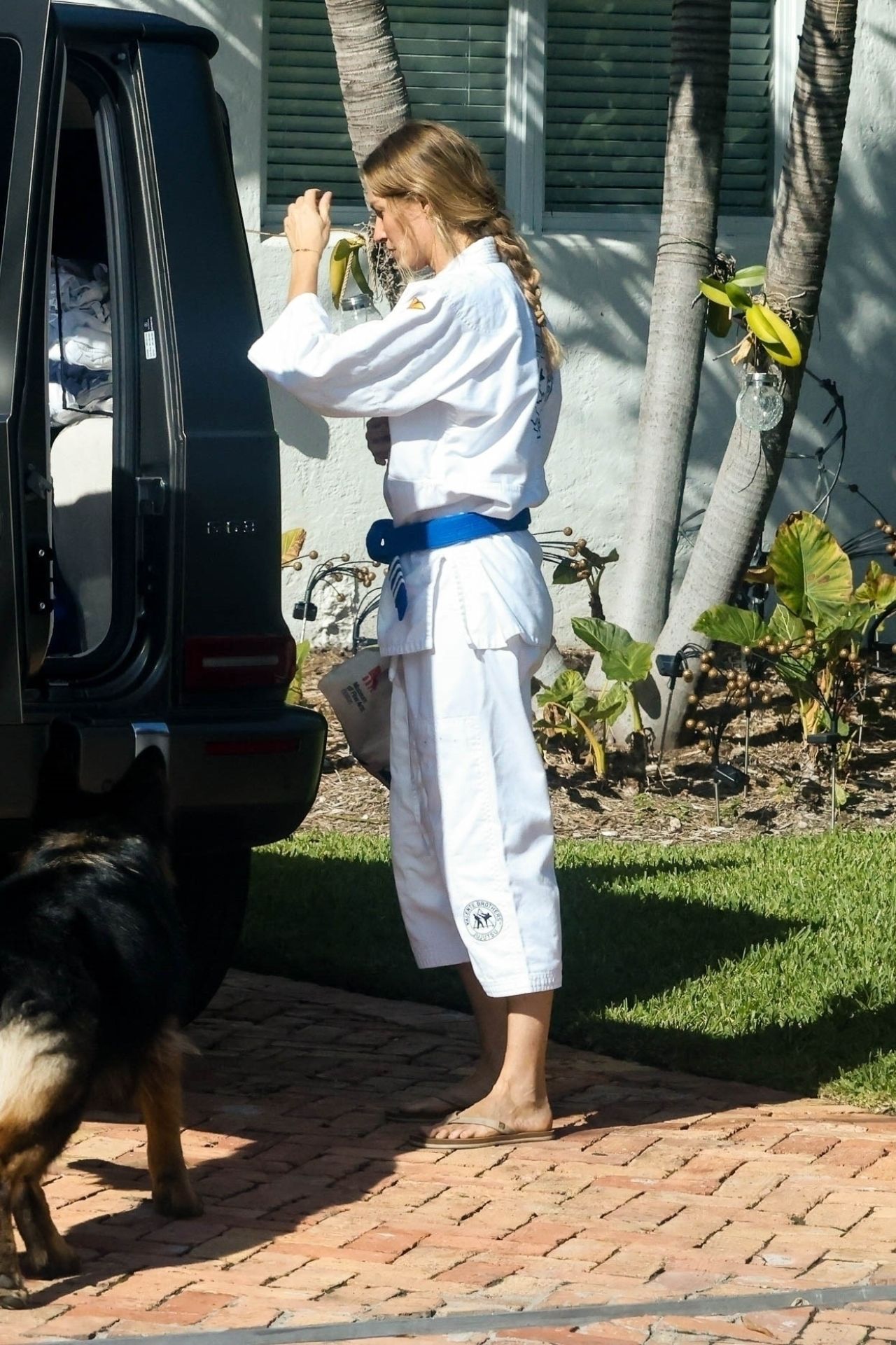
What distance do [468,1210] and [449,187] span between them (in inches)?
84.7

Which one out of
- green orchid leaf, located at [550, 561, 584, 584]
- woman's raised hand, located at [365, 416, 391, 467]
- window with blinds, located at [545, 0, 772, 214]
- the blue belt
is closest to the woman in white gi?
the blue belt

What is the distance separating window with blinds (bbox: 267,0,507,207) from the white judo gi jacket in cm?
619

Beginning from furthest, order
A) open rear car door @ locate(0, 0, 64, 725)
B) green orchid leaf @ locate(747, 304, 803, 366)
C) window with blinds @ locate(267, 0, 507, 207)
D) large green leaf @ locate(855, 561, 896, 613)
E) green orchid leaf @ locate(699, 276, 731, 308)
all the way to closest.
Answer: window with blinds @ locate(267, 0, 507, 207) → large green leaf @ locate(855, 561, 896, 613) → green orchid leaf @ locate(699, 276, 731, 308) → green orchid leaf @ locate(747, 304, 803, 366) → open rear car door @ locate(0, 0, 64, 725)

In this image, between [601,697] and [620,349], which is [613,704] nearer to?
[601,697]

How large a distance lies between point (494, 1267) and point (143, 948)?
0.87 metres

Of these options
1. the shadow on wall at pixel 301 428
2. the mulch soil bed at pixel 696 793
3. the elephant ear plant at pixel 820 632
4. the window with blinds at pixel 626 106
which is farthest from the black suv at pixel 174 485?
the window with blinds at pixel 626 106

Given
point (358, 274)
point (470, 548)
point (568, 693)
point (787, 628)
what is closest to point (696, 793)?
point (568, 693)

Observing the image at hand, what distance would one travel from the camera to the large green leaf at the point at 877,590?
27.1ft

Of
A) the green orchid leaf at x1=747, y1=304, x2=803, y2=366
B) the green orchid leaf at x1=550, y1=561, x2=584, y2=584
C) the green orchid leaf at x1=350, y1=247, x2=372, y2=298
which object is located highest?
the green orchid leaf at x1=350, y1=247, x2=372, y2=298

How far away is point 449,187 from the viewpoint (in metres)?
4.07

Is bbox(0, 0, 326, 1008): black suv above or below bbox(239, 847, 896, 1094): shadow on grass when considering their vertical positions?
above

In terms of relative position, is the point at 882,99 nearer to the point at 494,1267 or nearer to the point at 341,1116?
the point at 341,1116

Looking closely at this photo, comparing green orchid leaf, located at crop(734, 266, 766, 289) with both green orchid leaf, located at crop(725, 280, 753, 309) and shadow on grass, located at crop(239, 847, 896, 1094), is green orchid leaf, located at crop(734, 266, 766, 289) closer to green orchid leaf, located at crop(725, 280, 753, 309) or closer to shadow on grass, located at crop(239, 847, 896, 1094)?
green orchid leaf, located at crop(725, 280, 753, 309)

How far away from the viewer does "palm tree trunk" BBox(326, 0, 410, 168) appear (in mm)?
7773
